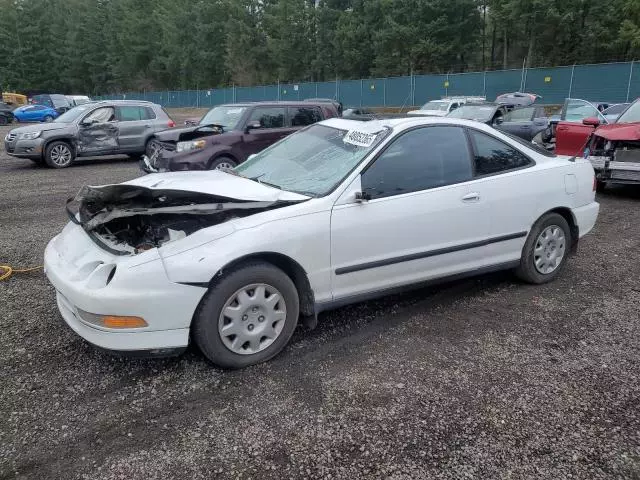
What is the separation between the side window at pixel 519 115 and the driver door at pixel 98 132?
1072 cm

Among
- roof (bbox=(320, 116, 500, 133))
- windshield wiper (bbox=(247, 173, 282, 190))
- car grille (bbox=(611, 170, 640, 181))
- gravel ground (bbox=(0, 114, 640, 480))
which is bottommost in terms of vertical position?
gravel ground (bbox=(0, 114, 640, 480))

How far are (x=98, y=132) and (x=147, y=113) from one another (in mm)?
1407

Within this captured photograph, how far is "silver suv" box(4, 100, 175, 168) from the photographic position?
40.7 ft

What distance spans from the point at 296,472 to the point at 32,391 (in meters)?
1.73

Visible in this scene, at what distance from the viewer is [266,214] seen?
3262mm

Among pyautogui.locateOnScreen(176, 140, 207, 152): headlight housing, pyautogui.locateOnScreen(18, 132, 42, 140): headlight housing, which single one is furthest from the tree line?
pyautogui.locateOnScreen(18, 132, 42, 140): headlight housing

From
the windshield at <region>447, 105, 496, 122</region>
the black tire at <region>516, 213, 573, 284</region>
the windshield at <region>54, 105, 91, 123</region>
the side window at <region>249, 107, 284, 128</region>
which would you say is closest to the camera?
the black tire at <region>516, 213, 573, 284</region>

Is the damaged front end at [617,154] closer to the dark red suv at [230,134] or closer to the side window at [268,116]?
the dark red suv at [230,134]

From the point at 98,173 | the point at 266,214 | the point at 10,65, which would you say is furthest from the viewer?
the point at 10,65

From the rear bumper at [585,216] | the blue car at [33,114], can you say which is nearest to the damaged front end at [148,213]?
the rear bumper at [585,216]

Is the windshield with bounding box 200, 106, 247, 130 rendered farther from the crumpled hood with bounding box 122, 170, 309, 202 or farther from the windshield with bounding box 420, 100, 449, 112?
the windshield with bounding box 420, 100, 449, 112

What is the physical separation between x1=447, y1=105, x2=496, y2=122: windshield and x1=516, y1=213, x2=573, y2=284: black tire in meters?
9.58

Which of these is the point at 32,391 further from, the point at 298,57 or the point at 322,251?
the point at 298,57

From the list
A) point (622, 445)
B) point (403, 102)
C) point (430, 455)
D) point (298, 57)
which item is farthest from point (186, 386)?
point (298, 57)
